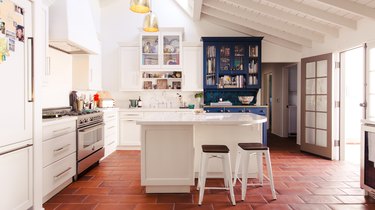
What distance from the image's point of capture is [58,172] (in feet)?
9.71

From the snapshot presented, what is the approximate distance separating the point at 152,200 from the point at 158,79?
12.0 feet

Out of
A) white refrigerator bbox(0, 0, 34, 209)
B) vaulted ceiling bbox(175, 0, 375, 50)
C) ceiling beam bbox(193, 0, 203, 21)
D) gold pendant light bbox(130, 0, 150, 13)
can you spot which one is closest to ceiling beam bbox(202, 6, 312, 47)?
vaulted ceiling bbox(175, 0, 375, 50)

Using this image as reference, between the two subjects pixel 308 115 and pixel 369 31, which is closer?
pixel 369 31

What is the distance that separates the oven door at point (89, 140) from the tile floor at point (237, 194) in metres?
0.35

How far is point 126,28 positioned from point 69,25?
2.81 metres

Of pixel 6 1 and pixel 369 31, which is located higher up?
pixel 369 31

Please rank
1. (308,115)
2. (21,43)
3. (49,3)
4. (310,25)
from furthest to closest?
(308,115) < (310,25) < (49,3) < (21,43)

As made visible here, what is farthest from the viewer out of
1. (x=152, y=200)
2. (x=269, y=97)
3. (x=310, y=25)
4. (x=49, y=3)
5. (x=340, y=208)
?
(x=269, y=97)

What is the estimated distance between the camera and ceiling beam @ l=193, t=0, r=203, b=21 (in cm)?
474

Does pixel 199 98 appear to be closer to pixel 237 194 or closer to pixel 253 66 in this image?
pixel 253 66

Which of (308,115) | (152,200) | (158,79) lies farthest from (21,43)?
(308,115)

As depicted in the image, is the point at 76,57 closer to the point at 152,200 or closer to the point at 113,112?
the point at 113,112

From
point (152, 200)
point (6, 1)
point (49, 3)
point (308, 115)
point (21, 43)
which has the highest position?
point (49, 3)

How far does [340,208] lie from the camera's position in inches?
102
